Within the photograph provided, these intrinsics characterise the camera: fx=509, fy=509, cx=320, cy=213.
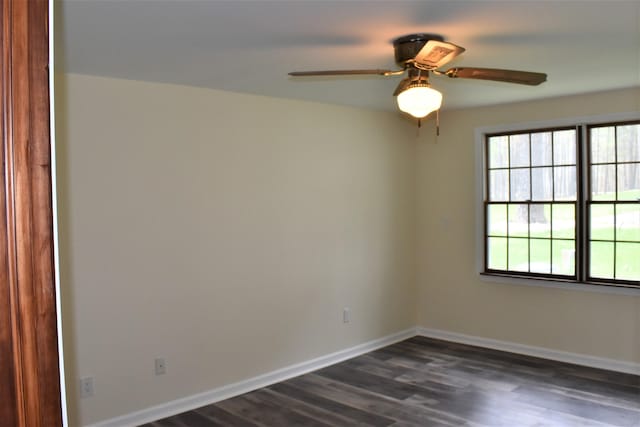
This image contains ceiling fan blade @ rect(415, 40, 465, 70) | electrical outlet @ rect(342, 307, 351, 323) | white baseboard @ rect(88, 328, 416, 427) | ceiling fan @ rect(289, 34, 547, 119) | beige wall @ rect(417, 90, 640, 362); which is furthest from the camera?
electrical outlet @ rect(342, 307, 351, 323)

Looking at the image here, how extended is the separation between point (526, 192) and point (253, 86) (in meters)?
2.96

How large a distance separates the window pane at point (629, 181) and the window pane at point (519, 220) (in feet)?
2.80

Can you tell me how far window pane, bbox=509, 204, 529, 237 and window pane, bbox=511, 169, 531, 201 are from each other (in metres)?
0.09

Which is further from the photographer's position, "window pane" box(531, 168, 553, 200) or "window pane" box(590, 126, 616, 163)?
"window pane" box(531, 168, 553, 200)

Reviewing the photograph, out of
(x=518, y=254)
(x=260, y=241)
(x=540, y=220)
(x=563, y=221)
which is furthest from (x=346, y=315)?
(x=563, y=221)

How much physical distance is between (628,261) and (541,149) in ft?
4.24

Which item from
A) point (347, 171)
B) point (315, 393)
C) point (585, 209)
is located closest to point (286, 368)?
point (315, 393)

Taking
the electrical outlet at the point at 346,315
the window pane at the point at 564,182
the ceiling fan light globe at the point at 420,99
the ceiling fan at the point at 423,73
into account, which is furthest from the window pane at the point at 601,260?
the ceiling fan light globe at the point at 420,99

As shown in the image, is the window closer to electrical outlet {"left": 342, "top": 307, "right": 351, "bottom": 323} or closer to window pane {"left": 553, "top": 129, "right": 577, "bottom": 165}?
window pane {"left": 553, "top": 129, "right": 577, "bottom": 165}

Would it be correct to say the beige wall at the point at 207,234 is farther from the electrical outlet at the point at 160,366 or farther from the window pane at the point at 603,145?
the window pane at the point at 603,145

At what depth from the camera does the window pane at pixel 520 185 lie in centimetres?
513

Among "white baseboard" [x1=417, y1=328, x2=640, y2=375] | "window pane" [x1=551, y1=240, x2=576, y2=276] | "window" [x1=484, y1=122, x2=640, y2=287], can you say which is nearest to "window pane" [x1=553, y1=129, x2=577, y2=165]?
"window" [x1=484, y1=122, x2=640, y2=287]

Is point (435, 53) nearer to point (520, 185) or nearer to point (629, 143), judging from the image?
point (629, 143)

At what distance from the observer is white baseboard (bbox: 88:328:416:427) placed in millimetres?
A: 3600
